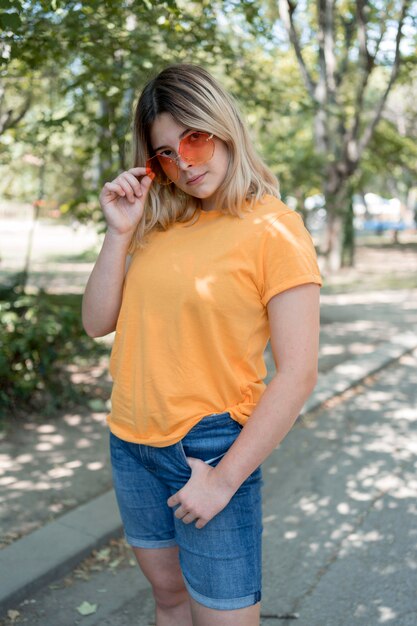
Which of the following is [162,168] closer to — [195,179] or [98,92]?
[195,179]

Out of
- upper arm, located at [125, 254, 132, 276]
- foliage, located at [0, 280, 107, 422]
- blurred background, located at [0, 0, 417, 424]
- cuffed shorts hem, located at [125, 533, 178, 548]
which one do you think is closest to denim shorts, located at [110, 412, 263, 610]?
cuffed shorts hem, located at [125, 533, 178, 548]

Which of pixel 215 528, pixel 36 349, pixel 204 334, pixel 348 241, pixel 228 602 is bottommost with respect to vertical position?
pixel 348 241

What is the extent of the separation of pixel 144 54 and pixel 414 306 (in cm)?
789

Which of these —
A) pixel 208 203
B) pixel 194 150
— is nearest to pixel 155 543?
pixel 208 203

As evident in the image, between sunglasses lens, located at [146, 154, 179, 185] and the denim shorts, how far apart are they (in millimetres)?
653

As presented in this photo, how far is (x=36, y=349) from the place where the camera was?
521cm

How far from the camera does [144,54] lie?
16.1 ft

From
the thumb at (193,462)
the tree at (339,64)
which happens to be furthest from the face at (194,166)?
the tree at (339,64)

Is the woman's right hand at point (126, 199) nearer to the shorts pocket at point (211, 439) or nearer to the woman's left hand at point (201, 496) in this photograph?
the shorts pocket at point (211, 439)

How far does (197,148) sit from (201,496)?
0.86 m

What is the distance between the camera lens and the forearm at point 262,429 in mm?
1562

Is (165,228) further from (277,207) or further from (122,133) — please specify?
(122,133)

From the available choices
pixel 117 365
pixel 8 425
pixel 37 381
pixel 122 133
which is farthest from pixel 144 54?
pixel 117 365

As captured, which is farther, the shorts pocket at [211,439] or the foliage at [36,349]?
the foliage at [36,349]
